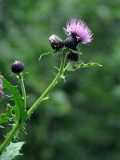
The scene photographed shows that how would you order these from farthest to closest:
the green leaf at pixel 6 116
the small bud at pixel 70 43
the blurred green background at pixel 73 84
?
the blurred green background at pixel 73 84 < the small bud at pixel 70 43 < the green leaf at pixel 6 116

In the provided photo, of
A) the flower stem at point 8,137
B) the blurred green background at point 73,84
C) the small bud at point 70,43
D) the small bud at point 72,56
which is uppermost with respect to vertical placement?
the blurred green background at point 73,84

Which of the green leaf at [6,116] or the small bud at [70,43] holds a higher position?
the small bud at [70,43]

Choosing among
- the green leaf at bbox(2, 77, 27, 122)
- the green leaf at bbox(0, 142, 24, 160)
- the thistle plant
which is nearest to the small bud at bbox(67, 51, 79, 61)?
the thistle plant

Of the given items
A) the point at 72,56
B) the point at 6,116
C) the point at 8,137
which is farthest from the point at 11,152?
the point at 72,56

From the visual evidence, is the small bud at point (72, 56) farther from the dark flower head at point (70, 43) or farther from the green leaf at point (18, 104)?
the green leaf at point (18, 104)

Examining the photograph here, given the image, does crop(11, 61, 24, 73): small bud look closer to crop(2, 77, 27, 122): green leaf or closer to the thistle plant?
the thistle plant

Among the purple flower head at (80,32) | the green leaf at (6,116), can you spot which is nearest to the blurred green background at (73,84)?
the purple flower head at (80,32)

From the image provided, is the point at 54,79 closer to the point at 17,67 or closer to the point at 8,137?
the point at 17,67

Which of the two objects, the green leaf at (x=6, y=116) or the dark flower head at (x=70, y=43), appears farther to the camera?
the dark flower head at (x=70, y=43)

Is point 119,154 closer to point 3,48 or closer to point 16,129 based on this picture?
point 3,48

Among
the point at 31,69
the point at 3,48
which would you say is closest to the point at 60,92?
the point at 31,69
